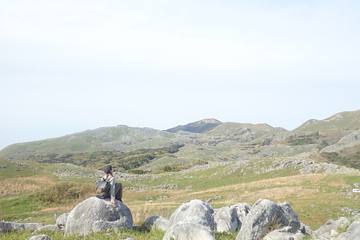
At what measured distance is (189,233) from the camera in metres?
22.5

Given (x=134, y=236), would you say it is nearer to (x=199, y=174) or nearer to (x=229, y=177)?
(x=229, y=177)

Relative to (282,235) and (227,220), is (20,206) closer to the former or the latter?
(227,220)

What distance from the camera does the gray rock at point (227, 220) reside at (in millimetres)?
31062

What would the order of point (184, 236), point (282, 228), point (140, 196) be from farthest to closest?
point (140, 196) < point (282, 228) < point (184, 236)

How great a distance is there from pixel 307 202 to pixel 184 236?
110 ft

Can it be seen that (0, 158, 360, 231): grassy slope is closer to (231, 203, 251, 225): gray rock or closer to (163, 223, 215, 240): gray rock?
(231, 203, 251, 225): gray rock

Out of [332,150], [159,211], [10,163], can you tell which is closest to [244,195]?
[159,211]

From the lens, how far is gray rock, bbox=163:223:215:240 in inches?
865

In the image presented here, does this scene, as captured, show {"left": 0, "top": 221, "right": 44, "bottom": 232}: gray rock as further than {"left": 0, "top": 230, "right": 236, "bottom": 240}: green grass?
Yes

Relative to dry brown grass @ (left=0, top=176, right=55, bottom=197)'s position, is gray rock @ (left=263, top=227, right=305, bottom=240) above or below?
below

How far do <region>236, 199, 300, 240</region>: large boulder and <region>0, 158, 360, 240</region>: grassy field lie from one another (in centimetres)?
184

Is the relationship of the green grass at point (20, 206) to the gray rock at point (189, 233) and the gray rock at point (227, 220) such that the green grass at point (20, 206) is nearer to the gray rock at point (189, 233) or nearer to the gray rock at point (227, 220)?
the gray rock at point (227, 220)

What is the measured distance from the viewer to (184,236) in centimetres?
2259

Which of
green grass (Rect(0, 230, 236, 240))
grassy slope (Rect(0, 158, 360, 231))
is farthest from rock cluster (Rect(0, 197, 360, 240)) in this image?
grassy slope (Rect(0, 158, 360, 231))
